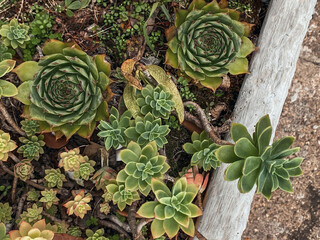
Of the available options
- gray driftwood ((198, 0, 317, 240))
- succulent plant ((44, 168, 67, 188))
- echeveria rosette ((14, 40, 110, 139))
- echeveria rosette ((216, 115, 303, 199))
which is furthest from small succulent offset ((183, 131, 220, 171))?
succulent plant ((44, 168, 67, 188))

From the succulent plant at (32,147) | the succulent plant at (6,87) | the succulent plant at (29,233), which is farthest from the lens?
the succulent plant at (32,147)

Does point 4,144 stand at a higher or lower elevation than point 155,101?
lower

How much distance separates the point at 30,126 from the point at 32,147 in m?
0.12

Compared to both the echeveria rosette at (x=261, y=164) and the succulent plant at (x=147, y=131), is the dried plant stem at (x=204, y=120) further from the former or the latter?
the echeveria rosette at (x=261, y=164)

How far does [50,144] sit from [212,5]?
48.3 inches

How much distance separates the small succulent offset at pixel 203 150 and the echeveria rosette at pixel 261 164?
336 mm

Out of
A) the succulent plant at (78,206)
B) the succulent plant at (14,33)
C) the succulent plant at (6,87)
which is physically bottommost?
the succulent plant at (78,206)

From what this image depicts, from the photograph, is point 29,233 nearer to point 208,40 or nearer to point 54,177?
point 54,177

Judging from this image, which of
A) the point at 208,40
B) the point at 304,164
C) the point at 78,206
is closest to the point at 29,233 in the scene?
the point at 78,206

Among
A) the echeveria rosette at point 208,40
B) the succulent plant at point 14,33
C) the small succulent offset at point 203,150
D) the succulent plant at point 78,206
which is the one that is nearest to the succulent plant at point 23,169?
the succulent plant at point 78,206

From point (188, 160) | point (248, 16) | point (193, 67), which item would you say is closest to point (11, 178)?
point (188, 160)

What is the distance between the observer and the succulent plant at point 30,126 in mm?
1905

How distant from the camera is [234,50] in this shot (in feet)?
6.08

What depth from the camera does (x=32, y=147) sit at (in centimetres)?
190
